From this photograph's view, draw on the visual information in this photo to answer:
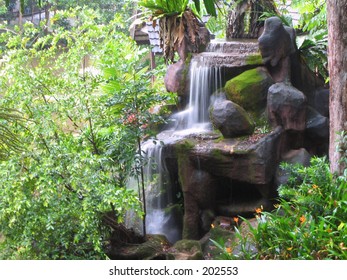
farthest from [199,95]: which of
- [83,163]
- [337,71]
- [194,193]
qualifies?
[83,163]

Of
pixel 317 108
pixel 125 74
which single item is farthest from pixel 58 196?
pixel 317 108

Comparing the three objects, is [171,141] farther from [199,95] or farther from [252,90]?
[252,90]

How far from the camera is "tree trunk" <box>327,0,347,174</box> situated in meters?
4.07

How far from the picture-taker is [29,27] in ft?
13.4

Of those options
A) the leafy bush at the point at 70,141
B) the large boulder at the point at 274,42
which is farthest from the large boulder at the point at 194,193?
the large boulder at the point at 274,42

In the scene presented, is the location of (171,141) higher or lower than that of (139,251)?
higher

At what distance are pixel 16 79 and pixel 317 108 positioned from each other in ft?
11.9

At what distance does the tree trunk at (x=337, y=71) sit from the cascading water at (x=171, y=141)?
1603mm

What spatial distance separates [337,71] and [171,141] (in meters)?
1.90

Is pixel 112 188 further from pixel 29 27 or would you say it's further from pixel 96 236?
pixel 29 27

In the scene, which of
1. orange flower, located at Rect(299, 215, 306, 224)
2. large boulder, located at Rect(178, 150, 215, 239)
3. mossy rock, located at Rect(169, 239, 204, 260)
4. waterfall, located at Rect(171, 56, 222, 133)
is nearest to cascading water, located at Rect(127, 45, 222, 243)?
waterfall, located at Rect(171, 56, 222, 133)

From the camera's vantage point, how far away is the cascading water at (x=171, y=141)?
Result: 5.21 metres

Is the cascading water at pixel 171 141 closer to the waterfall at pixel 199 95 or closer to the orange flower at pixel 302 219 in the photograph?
the waterfall at pixel 199 95

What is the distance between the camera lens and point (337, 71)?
165 inches
